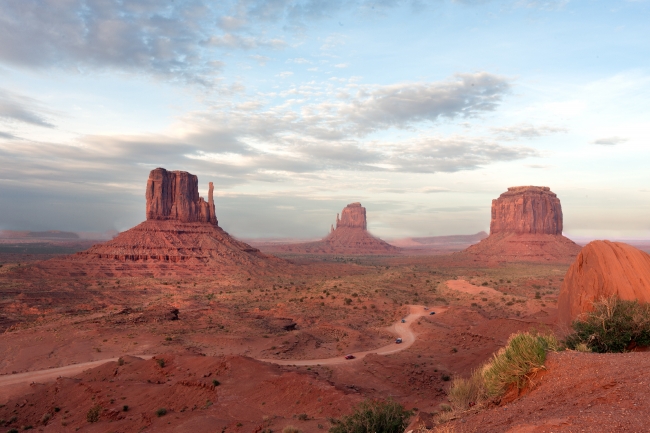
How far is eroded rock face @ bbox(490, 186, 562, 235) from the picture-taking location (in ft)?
436

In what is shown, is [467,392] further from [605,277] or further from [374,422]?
Result: [605,277]

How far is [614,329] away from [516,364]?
5502mm

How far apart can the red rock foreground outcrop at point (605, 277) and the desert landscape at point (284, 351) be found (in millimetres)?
67

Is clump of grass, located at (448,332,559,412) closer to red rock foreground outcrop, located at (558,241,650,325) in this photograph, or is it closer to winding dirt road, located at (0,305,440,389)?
red rock foreground outcrop, located at (558,241,650,325)

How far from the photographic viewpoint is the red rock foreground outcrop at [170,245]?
84.5 m

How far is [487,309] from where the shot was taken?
48.3m

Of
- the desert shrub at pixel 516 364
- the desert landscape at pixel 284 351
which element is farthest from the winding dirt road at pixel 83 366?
the desert shrub at pixel 516 364

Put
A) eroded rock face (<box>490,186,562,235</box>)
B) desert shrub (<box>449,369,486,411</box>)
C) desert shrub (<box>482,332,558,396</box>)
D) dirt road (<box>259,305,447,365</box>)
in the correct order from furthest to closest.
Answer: eroded rock face (<box>490,186,562,235</box>)
dirt road (<box>259,305,447,365</box>)
desert shrub (<box>449,369,486,411</box>)
desert shrub (<box>482,332,558,396</box>)

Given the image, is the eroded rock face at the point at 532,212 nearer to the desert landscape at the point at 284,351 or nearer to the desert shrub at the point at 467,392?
the desert landscape at the point at 284,351

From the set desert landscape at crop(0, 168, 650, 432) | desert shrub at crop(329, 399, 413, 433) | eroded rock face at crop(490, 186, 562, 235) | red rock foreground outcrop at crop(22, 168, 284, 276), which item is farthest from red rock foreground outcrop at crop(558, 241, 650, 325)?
eroded rock face at crop(490, 186, 562, 235)

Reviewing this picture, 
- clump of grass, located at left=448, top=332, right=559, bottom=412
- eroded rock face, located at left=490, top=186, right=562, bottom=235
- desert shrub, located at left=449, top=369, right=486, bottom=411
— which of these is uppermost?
eroded rock face, located at left=490, top=186, right=562, bottom=235

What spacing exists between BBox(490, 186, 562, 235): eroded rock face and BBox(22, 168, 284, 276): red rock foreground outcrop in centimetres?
7870

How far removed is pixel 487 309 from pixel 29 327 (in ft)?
161

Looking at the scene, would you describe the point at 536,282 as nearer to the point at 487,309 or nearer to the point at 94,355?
the point at 487,309
